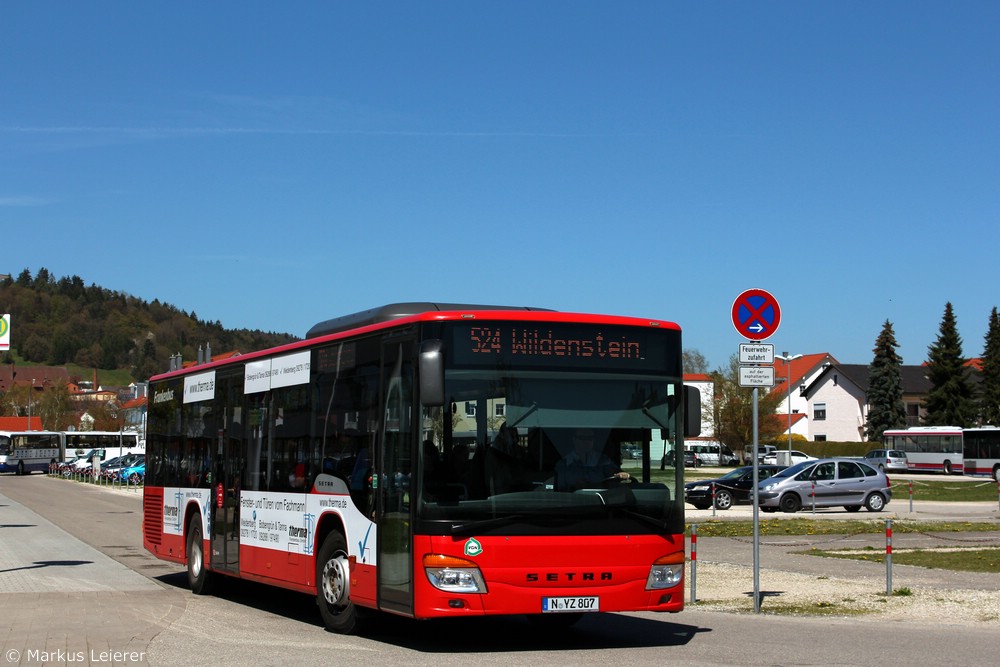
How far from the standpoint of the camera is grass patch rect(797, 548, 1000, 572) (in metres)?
20.1

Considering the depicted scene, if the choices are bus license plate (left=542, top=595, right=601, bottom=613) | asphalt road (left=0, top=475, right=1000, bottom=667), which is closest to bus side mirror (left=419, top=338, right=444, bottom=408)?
bus license plate (left=542, top=595, right=601, bottom=613)

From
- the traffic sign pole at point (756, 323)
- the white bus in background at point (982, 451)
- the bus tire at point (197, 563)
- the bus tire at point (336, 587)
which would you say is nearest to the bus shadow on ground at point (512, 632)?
the bus tire at point (336, 587)

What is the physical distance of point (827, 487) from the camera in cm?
3825

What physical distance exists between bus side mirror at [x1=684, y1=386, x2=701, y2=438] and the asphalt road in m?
1.96

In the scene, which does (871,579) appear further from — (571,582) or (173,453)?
(173,453)

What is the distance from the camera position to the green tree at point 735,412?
3696 inches

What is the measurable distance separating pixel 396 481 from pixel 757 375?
5.00 m

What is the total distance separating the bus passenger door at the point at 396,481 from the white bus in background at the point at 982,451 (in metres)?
67.3

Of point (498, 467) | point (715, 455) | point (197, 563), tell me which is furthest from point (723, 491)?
point (715, 455)

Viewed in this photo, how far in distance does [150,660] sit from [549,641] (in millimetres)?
3683

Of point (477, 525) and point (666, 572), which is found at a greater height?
point (477, 525)

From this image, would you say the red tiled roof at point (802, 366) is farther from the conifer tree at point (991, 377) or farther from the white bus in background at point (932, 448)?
the white bus in background at point (932, 448)

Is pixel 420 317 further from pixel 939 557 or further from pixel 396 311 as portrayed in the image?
pixel 939 557

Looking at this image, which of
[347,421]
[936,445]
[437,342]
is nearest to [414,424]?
[437,342]
